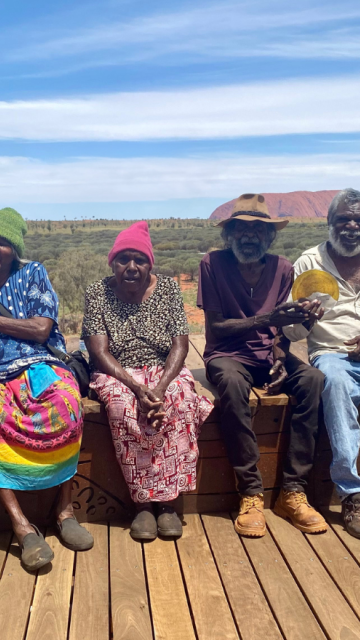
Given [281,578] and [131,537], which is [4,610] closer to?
[131,537]

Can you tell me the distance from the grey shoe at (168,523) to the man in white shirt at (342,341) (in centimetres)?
88

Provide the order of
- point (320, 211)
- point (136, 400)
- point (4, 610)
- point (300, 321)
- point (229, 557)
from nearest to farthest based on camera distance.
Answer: point (4, 610)
point (229, 557)
point (136, 400)
point (300, 321)
point (320, 211)

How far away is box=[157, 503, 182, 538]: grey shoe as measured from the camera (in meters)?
2.76

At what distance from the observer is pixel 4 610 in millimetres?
2209

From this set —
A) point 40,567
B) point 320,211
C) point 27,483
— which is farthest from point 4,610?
point 320,211

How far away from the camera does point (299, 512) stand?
9.52 feet

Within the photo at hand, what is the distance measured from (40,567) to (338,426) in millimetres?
1662

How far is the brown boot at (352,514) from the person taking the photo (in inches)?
111

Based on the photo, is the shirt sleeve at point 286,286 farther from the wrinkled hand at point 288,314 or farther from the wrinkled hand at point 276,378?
the wrinkled hand at point 276,378

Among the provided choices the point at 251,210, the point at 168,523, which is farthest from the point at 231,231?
the point at 168,523

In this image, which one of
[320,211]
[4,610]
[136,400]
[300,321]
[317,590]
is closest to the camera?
[4,610]

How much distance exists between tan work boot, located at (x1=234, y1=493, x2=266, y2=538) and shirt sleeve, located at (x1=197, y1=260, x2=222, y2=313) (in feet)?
3.72

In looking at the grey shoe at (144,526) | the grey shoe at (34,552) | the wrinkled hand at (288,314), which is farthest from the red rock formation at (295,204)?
the grey shoe at (34,552)

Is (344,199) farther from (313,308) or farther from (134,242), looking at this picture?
(134,242)
